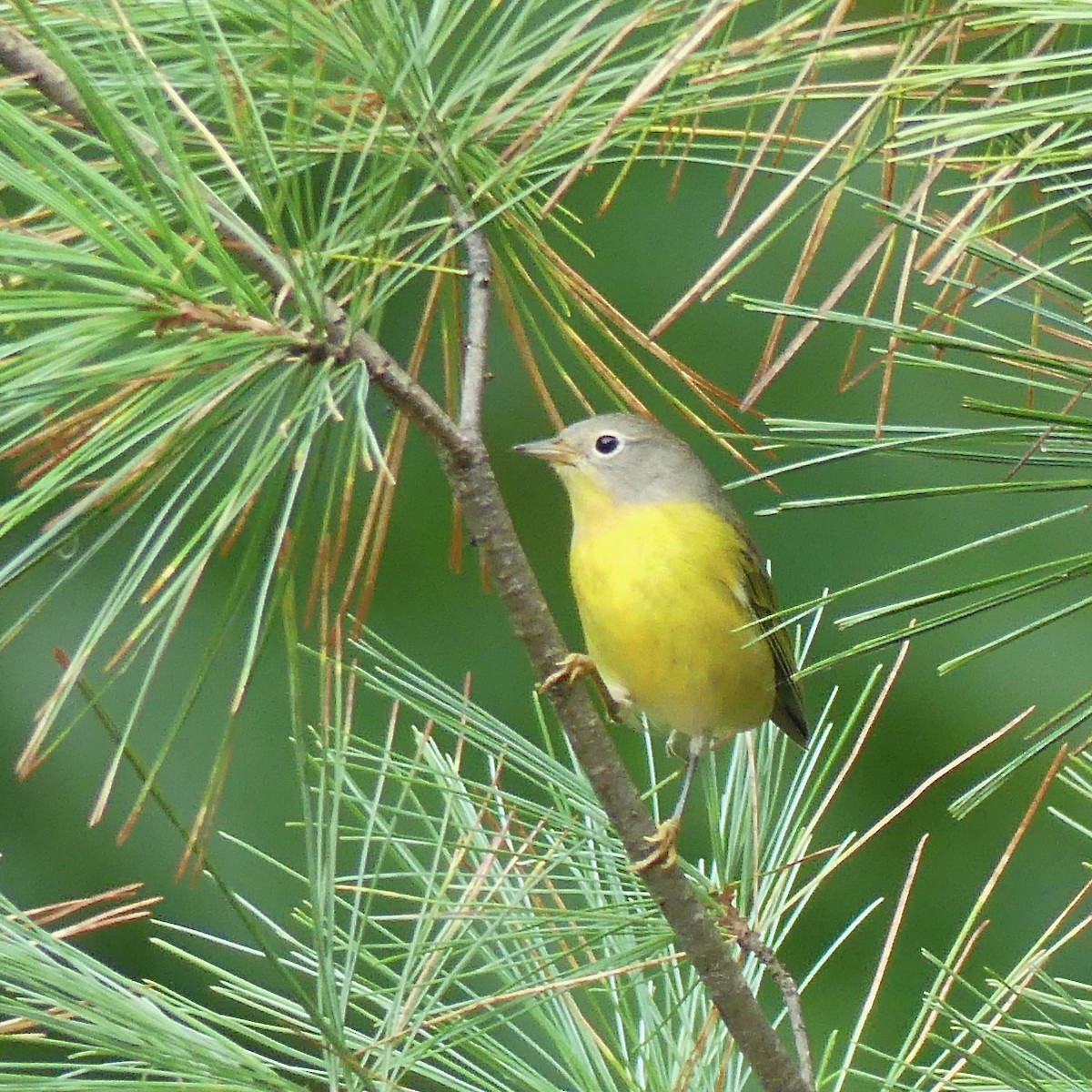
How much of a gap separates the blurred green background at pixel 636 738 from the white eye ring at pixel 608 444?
0.97 m

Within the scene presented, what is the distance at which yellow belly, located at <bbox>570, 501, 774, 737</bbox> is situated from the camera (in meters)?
2.41

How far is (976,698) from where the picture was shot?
12.0 feet

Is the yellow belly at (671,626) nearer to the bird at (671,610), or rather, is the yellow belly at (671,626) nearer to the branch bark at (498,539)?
the bird at (671,610)

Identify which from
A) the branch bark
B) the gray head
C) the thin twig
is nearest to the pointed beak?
the gray head

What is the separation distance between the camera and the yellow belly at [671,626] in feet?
7.91

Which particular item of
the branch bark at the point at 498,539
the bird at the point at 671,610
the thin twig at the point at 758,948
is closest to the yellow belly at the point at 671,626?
the bird at the point at 671,610

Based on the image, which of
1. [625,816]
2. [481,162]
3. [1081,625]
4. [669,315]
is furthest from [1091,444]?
[1081,625]

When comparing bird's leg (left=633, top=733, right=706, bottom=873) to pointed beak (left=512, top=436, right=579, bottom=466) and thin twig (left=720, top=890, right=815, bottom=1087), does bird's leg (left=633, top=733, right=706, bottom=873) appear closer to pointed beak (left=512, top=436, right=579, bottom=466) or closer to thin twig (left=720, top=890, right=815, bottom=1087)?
thin twig (left=720, top=890, right=815, bottom=1087)

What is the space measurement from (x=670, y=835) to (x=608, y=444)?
101cm

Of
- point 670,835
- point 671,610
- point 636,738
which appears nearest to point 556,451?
point 671,610

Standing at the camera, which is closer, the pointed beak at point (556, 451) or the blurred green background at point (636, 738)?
the pointed beak at point (556, 451)

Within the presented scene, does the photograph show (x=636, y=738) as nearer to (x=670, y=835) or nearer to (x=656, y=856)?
(x=670, y=835)

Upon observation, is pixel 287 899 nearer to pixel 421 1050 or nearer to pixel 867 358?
pixel 867 358

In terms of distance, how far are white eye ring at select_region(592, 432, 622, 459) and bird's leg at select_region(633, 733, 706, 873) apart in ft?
1.54
